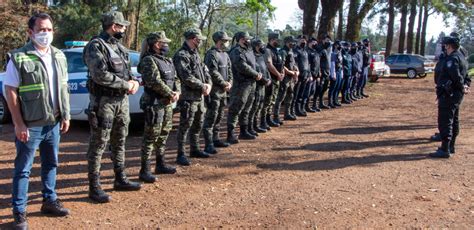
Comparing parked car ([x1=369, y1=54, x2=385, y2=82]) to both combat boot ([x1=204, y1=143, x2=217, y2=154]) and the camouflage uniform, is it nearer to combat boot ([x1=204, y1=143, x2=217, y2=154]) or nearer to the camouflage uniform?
the camouflage uniform

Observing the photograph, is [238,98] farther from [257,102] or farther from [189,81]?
[189,81]

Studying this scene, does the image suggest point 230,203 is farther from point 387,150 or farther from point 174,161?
point 387,150

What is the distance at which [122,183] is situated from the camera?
5152 mm

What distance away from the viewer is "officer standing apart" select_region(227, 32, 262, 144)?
749 centimetres

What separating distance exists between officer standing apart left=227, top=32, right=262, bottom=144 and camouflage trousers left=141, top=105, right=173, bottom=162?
6.83 feet

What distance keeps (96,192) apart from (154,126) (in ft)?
3.40

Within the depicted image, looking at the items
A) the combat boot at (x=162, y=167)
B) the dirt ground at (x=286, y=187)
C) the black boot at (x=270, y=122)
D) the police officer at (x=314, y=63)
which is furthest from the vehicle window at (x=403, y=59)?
the combat boot at (x=162, y=167)

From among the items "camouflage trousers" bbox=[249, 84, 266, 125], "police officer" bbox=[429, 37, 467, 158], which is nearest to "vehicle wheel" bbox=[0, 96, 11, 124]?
"camouflage trousers" bbox=[249, 84, 266, 125]

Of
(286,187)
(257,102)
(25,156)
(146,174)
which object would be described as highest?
(257,102)

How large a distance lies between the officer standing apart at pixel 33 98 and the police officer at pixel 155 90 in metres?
1.22

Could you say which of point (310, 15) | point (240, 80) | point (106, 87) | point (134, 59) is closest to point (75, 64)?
point (134, 59)

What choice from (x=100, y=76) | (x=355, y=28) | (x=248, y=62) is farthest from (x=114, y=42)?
(x=355, y=28)

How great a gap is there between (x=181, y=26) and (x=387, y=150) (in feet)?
58.6

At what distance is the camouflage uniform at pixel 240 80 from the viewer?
748cm
